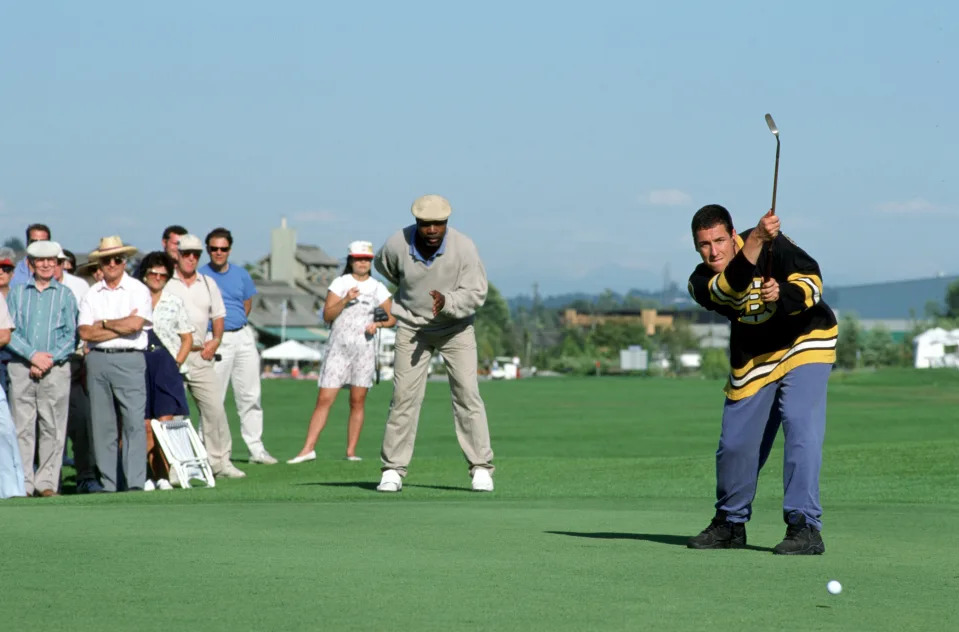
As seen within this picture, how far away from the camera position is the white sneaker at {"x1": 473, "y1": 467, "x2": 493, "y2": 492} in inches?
453

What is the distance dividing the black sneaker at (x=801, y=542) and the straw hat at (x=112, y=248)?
23.4 feet

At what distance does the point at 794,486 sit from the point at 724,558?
0.61 meters

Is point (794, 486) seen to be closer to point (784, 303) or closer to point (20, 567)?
point (784, 303)

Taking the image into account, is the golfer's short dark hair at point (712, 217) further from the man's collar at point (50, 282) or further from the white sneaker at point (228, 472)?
the white sneaker at point (228, 472)

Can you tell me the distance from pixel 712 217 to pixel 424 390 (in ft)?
15.2

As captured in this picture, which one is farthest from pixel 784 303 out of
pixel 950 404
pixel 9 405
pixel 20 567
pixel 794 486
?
pixel 950 404

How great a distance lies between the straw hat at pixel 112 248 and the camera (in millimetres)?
12609

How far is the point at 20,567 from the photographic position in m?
6.20

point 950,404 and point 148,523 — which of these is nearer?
point 148,523

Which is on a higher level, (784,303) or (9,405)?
(784,303)

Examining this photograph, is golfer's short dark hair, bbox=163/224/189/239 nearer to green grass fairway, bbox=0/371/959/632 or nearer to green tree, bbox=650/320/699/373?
green grass fairway, bbox=0/371/959/632

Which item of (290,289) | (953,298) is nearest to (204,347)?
(290,289)

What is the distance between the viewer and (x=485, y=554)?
6840 millimetres

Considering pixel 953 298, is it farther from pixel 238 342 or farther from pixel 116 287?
pixel 116 287
